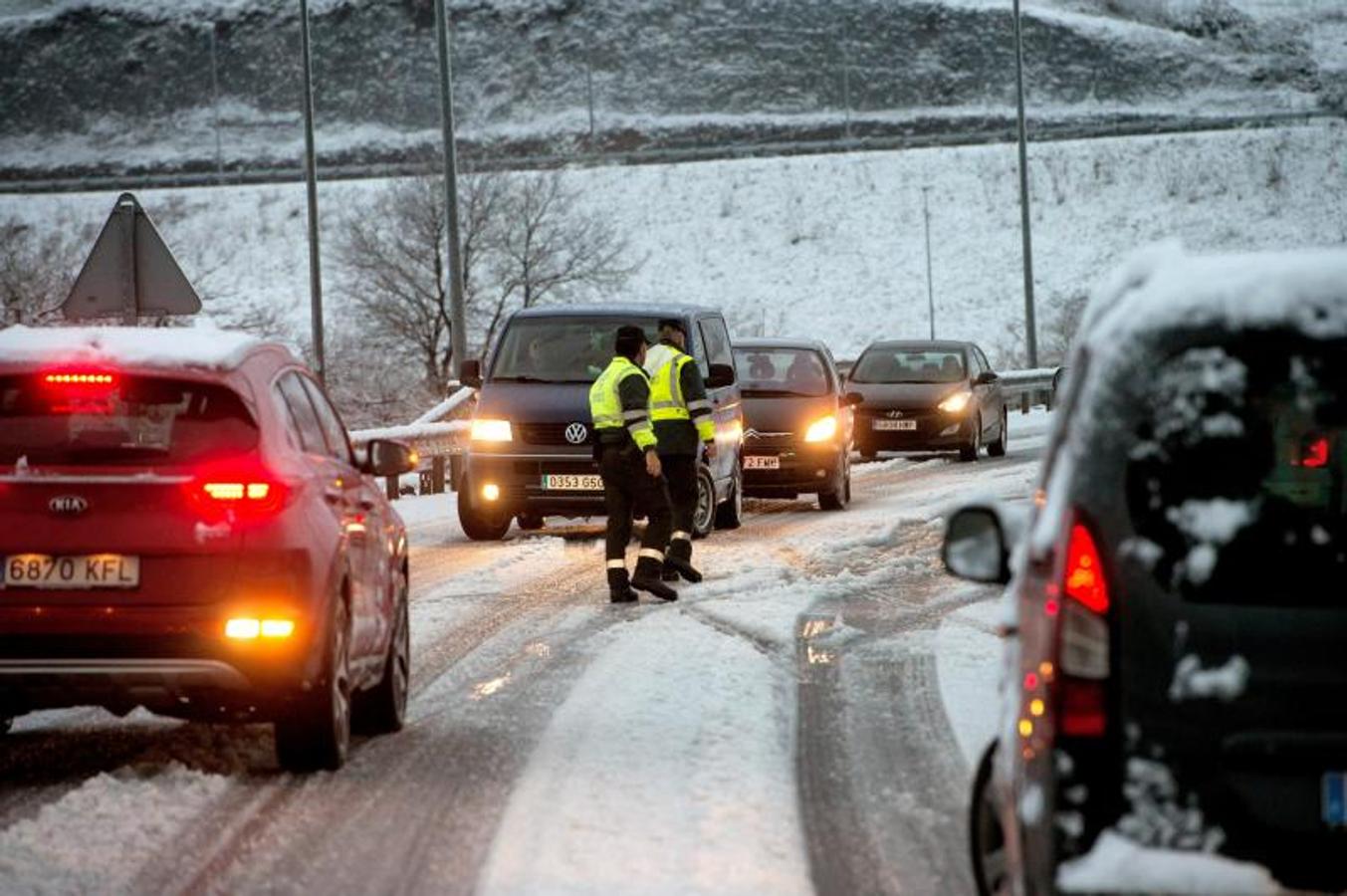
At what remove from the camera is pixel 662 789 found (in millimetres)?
8406

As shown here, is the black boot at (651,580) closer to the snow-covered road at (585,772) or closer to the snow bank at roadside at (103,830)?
the snow-covered road at (585,772)

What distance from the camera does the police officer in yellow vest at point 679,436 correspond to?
53.6ft

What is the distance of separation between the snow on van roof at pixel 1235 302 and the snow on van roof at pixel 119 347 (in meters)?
4.42

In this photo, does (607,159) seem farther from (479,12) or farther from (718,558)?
(718,558)

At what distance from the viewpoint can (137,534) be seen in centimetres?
844

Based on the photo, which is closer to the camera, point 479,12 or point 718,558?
point 718,558

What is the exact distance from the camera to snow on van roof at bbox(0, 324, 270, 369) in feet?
28.5

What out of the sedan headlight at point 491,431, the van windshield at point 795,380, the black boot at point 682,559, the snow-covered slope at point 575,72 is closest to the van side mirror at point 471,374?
the sedan headlight at point 491,431

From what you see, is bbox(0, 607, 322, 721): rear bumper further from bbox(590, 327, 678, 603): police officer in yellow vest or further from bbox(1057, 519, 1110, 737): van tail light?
bbox(590, 327, 678, 603): police officer in yellow vest

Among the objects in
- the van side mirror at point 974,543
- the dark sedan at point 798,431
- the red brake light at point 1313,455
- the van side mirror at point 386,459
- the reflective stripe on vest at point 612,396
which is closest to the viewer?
the red brake light at point 1313,455

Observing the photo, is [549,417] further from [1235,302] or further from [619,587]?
[1235,302]

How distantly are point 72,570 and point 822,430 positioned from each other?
1555 cm

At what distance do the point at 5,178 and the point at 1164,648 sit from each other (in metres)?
110

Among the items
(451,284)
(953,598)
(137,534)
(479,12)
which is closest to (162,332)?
(137,534)
